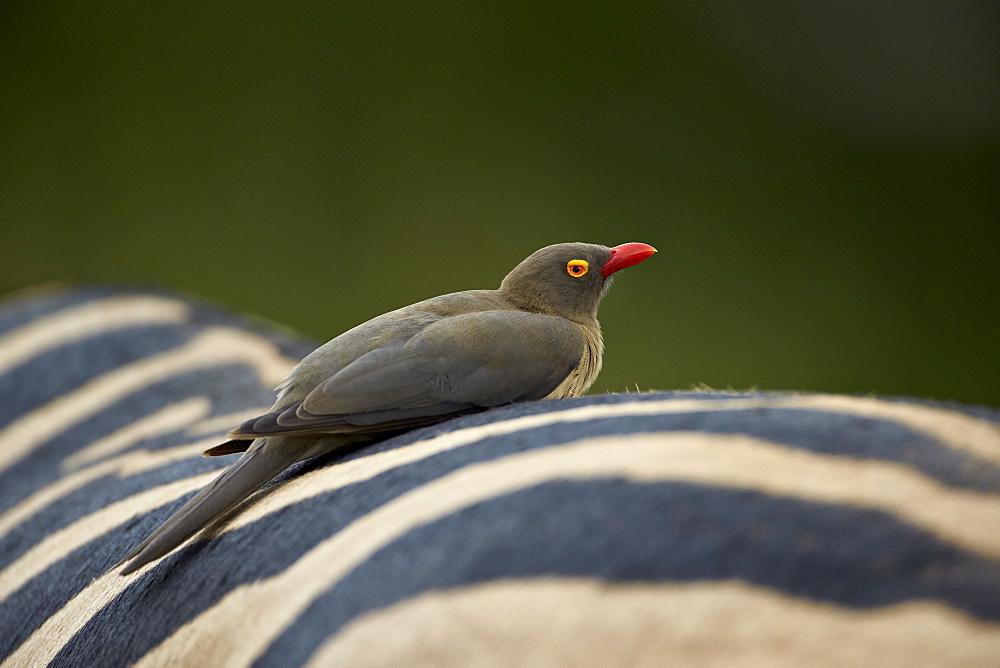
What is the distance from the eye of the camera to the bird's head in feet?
2.24

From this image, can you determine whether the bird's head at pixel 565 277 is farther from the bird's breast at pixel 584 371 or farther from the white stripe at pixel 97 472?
the white stripe at pixel 97 472

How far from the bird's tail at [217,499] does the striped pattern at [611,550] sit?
13mm

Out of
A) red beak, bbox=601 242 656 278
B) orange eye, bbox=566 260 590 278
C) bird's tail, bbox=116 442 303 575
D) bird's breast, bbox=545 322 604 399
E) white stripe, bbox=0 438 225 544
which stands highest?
orange eye, bbox=566 260 590 278

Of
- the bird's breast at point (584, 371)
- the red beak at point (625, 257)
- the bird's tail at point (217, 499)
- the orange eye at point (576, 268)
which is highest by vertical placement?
the orange eye at point (576, 268)

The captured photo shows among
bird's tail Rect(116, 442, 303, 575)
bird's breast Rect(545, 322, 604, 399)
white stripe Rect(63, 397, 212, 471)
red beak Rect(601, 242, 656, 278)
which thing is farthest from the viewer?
white stripe Rect(63, 397, 212, 471)

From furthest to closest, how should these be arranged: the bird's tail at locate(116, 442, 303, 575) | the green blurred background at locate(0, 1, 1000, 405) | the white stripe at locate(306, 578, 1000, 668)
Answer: the green blurred background at locate(0, 1, 1000, 405), the bird's tail at locate(116, 442, 303, 575), the white stripe at locate(306, 578, 1000, 668)

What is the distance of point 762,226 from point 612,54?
0.50 metres

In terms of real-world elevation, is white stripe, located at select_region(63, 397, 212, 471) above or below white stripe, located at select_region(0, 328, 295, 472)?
below

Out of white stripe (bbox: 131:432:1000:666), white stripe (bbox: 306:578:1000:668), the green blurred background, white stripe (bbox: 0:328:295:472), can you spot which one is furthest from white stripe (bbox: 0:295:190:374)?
the green blurred background

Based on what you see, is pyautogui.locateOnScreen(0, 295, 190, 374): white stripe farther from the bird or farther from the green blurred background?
the green blurred background

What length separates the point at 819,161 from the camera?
6.17 feet

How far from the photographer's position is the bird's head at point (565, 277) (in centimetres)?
68

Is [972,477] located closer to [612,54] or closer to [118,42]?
[612,54]

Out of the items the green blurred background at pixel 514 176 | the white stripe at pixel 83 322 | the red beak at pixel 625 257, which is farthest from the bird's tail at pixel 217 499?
the green blurred background at pixel 514 176
